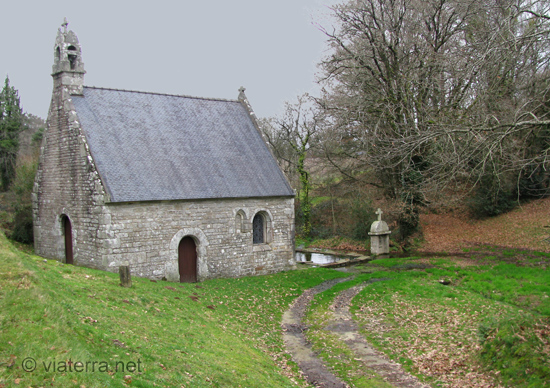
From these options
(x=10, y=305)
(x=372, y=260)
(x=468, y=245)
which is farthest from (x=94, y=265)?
(x=468, y=245)

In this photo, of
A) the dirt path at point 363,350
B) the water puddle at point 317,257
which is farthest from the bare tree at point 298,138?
the dirt path at point 363,350

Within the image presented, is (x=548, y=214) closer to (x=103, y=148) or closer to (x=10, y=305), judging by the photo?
(x=103, y=148)

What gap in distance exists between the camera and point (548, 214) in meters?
27.5

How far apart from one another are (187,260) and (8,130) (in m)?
27.6

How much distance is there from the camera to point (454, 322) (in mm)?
12930

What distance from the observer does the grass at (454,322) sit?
368 inches

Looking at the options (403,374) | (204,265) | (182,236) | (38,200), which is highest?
(38,200)

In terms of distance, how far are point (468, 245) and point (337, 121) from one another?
1081 cm

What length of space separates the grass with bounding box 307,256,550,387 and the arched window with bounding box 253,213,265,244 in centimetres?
480

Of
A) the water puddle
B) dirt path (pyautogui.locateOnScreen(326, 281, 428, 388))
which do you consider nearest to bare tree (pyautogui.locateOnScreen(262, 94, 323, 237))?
the water puddle

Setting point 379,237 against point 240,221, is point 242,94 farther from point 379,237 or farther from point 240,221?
point 379,237

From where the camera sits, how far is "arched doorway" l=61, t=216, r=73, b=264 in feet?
63.2

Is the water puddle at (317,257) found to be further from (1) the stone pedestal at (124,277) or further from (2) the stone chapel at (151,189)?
(1) the stone pedestal at (124,277)

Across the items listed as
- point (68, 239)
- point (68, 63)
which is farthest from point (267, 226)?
point (68, 63)
